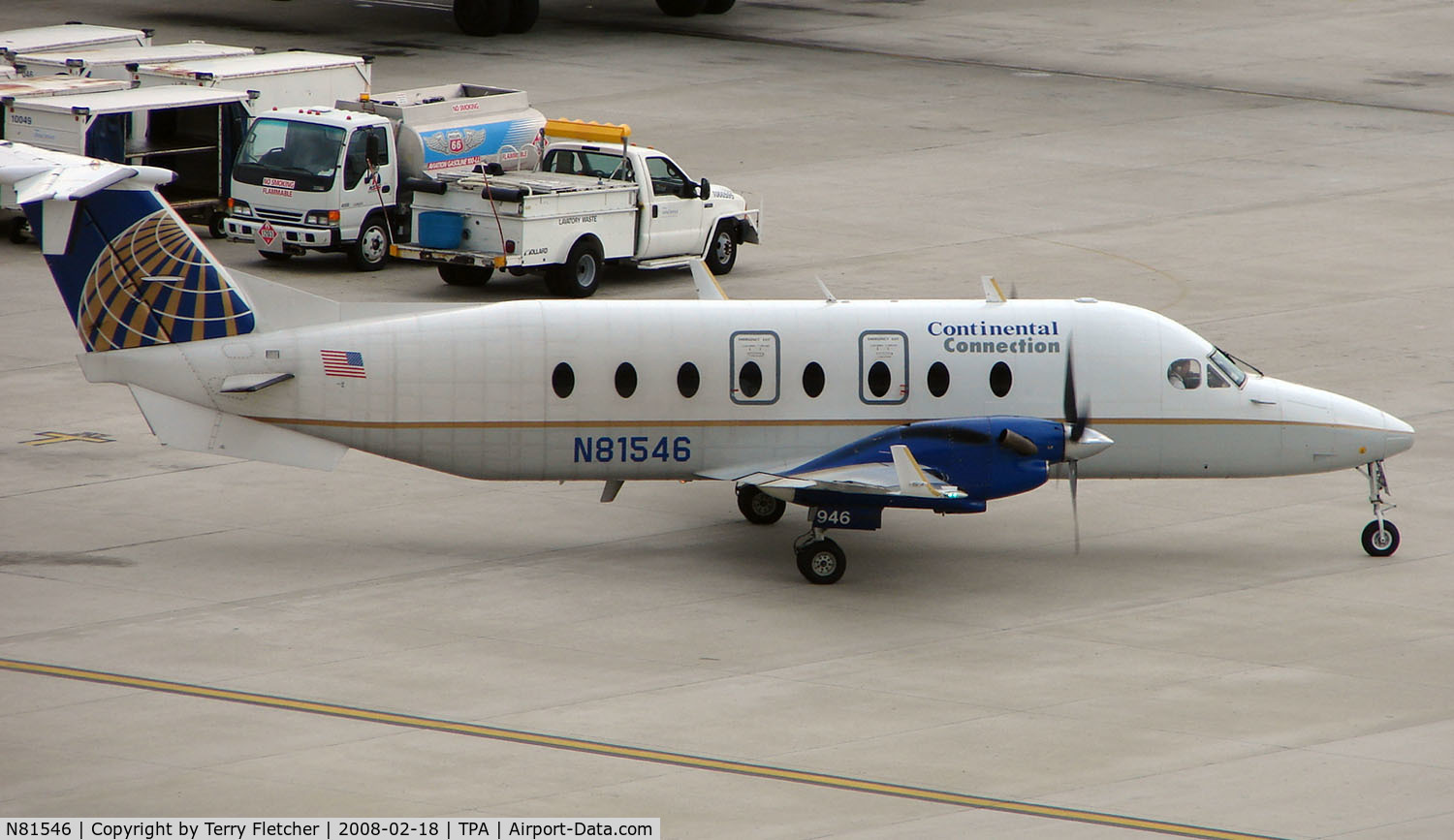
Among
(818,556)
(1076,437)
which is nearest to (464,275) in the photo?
(818,556)

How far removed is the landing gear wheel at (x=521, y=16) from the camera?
5765cm

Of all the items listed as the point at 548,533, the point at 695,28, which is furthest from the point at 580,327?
the point at 695,28

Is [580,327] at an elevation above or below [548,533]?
above

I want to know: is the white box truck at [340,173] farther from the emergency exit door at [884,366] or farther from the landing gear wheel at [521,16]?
the landing gear wheel at [521,16]

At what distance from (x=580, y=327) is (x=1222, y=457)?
23.7ft

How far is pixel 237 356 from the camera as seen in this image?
21125mm

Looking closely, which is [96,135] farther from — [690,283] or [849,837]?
[849,837]

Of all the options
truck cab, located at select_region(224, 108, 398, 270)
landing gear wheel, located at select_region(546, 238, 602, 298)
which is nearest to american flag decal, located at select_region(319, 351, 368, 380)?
landing gear wheel, located at select_region(546, 238, 602, 298)

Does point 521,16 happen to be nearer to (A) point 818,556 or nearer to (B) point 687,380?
(B) point 687,380

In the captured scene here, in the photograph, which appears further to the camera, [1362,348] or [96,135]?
[96,135]

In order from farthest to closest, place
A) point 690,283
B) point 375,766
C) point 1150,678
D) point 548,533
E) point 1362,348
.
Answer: point 690,283, point 1362,348, point 548,533, point 1150,678, point 375,766

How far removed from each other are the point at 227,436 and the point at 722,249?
15829 millimetres

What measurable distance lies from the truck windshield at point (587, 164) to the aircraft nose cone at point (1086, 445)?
15670 millimetres

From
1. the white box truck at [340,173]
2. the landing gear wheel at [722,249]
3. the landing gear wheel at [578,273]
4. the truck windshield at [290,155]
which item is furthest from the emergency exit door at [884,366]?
the truck windshield at [290,155]
